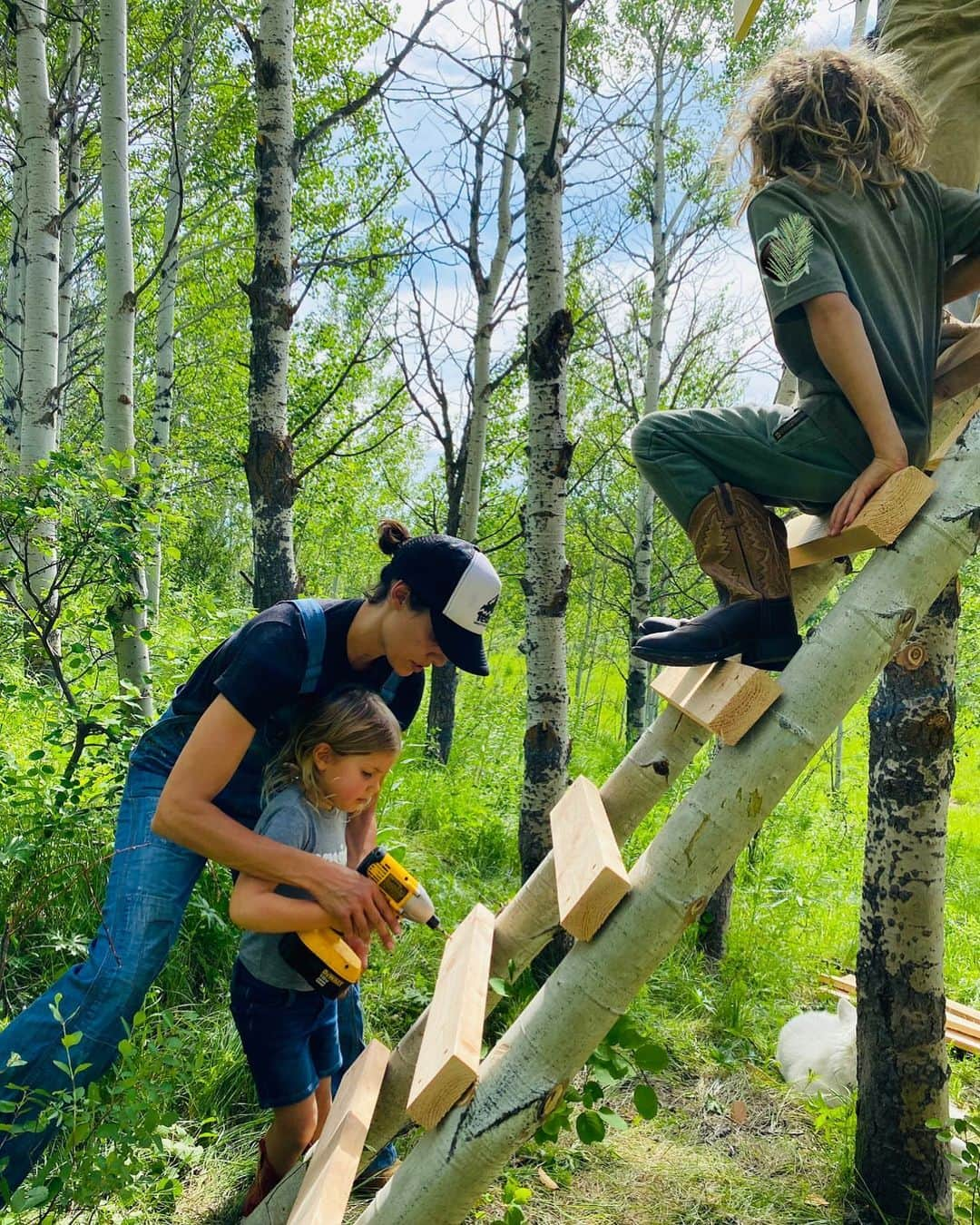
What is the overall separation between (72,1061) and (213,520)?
20294 mm

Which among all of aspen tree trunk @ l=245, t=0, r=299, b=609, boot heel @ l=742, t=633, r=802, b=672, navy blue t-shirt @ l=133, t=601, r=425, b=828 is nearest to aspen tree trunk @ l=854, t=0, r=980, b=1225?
boot heel @ l=742, t=633, r=802, b=672

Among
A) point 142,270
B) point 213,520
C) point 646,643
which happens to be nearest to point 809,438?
point 646,643

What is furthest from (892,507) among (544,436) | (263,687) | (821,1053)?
(821,1053)

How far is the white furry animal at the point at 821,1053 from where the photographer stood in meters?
3.43

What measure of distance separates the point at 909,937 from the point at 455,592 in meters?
1.93

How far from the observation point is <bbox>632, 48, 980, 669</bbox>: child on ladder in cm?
179

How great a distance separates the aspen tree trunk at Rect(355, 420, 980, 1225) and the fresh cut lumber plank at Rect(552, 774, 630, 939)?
4cm

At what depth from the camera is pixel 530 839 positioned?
401cm

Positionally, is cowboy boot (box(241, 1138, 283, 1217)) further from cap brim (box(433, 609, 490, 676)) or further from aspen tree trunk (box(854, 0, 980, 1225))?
aspen tree trunk (box(854, 0, 980, 1225))

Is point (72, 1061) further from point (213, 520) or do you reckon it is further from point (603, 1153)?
point (213, 520)

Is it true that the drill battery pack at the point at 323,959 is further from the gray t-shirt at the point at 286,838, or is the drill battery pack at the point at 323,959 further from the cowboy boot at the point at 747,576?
the cowboy boot at the point at 747,576

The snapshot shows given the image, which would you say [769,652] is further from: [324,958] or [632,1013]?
[632,1013]

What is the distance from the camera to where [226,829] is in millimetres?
1969

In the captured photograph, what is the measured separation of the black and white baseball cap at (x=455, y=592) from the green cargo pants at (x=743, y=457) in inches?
19.3
